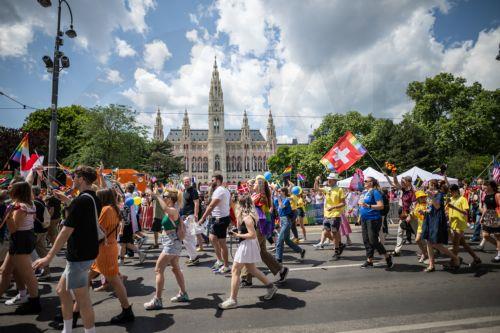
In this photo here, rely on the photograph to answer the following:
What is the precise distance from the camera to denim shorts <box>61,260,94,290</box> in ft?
11.8

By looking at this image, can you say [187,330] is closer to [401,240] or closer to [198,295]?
[198,295]

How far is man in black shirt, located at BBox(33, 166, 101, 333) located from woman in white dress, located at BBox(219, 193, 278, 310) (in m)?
2.09

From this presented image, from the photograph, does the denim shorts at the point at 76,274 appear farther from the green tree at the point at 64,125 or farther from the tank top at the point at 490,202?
the green tree at the point at 64,125

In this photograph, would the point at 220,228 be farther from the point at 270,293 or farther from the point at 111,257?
the point at 111,257

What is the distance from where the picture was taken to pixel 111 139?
3956 cm

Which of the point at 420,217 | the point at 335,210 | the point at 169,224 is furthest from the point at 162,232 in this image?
the point at 420,217

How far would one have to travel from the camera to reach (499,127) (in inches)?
1666

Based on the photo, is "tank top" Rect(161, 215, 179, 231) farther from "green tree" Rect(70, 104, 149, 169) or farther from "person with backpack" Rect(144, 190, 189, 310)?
"green tree" Rect(70, 104, 149, 169)

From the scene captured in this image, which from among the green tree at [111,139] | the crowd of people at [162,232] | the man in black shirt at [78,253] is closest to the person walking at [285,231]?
the crowd of people at [162,232]

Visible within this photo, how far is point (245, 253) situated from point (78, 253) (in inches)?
98.2

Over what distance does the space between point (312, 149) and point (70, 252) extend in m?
54.0

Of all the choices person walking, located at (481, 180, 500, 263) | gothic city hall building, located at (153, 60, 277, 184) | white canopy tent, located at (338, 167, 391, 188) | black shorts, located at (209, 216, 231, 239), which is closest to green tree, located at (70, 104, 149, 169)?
white canopy tent, located at (338, 167, 391, 188)

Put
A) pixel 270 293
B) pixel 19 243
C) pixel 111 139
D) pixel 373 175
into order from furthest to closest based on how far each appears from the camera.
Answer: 1. pixel 111 139
2. pixel 373 175
3. pixel 270 293
4. pixel 19 243

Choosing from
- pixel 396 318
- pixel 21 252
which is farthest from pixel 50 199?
pixel 396 318
